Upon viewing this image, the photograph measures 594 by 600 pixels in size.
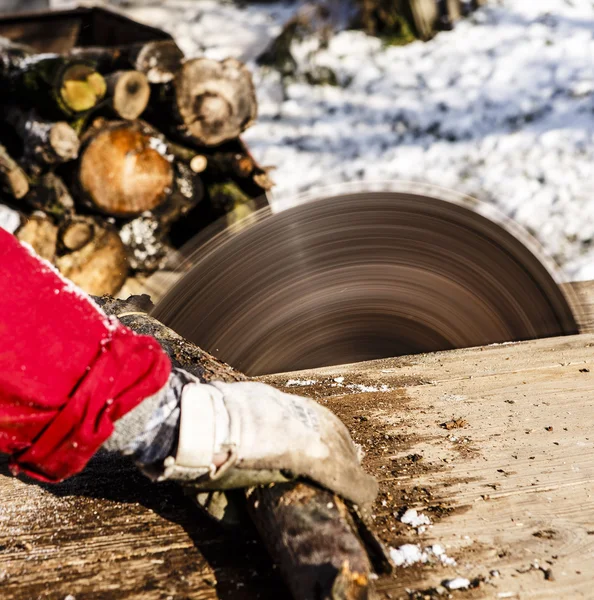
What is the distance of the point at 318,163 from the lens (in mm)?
4641

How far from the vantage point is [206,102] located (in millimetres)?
3568

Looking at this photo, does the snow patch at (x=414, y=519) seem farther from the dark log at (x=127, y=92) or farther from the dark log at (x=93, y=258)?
the dark log at (x=127, y=92)

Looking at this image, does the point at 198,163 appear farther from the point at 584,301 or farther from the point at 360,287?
the point at 584,301

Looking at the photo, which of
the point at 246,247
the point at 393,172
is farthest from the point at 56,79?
the point at 393,172

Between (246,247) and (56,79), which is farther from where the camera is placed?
(56,79)

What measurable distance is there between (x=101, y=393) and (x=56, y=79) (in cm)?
266

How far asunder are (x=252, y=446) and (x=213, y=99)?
9.06 ft

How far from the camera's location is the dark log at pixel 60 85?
3281mm

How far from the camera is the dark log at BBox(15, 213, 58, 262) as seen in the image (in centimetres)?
332

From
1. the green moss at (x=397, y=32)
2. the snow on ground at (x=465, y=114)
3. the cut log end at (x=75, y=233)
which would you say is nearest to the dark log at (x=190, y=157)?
the cut log end at (x=75, y=233)

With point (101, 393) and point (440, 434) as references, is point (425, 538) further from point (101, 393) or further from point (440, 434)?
point (101, 393)

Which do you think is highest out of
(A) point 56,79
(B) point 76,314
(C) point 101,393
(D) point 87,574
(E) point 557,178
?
(A) point 56,79

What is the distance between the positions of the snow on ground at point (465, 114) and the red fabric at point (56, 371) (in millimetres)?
3031

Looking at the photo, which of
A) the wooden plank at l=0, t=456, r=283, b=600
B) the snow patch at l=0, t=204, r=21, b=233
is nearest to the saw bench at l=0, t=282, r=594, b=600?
the wooden plank at l=0, t=456, r=283, b=600
